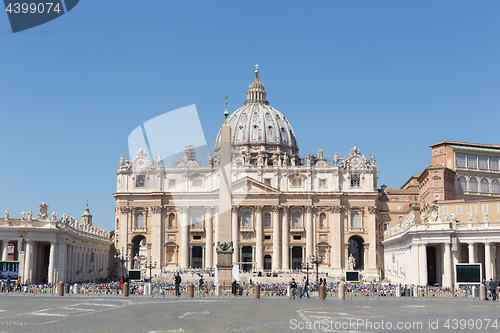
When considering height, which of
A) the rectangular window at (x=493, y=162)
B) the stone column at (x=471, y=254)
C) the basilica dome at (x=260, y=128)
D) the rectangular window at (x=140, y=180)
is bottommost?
the stone column at (x=471, y=254)

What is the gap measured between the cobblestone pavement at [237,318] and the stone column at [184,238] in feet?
210

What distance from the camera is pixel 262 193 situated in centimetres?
10044

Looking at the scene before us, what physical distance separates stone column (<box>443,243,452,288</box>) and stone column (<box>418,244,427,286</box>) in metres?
1.86

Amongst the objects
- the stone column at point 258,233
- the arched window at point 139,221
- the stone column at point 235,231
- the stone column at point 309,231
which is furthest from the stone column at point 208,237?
the stone column at point 309,231

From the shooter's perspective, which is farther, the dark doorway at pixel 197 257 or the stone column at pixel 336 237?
the dark doorway at pixel 197 257

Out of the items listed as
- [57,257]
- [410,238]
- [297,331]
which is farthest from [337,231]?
[297,331]

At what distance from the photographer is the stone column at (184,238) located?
332 ft

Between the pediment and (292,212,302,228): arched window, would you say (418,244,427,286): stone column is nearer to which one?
the pediment

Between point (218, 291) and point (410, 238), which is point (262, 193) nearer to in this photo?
point (410, 238)

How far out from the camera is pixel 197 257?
10350cm

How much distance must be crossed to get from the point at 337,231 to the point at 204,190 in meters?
21.3

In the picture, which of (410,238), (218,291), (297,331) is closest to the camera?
(297,331)

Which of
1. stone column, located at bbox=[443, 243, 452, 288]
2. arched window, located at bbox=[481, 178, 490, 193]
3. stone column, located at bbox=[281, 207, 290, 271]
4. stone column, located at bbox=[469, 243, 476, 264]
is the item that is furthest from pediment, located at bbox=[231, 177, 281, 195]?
stone column, located at bbox=[469, 243, 476, 264]

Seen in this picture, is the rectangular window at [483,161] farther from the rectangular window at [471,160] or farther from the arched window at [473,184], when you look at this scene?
the arched window at [473,184]
